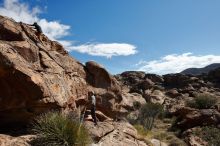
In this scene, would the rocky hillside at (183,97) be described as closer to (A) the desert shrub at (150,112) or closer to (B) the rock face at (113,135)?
(A) the desert shrub at (150,112)

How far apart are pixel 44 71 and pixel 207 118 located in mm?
18783

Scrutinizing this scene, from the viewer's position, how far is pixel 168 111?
1754 inches

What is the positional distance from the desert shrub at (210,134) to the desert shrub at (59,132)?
1438 centimetres

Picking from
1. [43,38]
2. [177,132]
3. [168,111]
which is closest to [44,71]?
[43,38]

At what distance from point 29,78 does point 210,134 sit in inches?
698

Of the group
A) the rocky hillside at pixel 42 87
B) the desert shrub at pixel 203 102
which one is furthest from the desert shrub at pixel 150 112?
the rocky hillside at pixel 42 87

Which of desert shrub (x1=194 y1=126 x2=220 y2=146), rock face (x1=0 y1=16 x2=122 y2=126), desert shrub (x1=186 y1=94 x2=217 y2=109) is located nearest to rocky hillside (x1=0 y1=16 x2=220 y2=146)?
rock face (x1=0 y1=16 x2=122 y2=126)

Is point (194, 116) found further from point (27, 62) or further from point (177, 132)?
point (27, 62)

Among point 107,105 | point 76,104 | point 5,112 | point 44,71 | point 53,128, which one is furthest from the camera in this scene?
point 107,105

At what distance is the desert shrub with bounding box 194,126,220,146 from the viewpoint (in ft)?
81.3

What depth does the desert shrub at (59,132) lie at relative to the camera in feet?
41.0

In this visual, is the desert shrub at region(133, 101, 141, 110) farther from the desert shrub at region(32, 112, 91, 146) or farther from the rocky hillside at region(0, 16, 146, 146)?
the desert shrub at region(32, 112, 91, 146)

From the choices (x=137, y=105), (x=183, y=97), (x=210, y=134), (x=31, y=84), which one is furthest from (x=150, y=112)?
(x=31, y=84)

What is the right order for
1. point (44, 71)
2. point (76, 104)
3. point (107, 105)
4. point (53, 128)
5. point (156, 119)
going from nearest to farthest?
point (53, 128)
point (44, 71)
point (76, 104)
point (107, 105)
point (156, 119)
